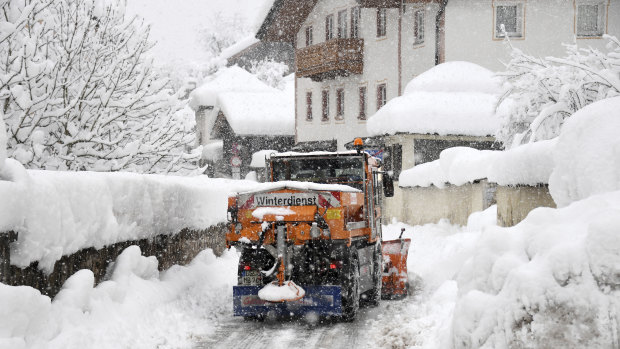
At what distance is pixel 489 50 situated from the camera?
2923 cm

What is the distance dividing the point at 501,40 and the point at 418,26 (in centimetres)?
368

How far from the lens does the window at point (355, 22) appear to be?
34844 mm

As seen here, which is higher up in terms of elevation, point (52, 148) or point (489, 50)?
point (489, 50)

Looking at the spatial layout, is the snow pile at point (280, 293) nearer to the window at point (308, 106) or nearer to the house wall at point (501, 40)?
the house wall at point (501, 40)

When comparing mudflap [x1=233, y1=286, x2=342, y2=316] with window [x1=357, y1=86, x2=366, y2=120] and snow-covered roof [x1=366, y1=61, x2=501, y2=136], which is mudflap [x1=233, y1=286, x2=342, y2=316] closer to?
snow-covered roof [x1=366, y1=61, x2=501, y2=136]

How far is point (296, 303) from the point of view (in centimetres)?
1006

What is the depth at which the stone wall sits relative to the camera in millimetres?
6859

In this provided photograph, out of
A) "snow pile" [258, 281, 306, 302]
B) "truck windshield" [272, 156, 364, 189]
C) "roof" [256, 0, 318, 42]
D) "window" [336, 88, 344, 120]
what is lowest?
"snow pile" [258, 281, 306, 302]

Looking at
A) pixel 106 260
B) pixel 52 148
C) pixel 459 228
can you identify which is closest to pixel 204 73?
pixel 459 228

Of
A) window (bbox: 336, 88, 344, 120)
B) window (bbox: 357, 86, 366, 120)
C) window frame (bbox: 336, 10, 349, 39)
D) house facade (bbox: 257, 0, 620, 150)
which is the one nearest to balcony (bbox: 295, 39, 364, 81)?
house facade (bbox: 257, 0, 620, 150)

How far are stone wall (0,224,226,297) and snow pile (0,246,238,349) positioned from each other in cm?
16

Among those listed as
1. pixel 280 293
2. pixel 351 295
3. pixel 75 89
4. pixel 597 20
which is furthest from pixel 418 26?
pixel 280 293

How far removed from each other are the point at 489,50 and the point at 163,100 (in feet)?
56.9

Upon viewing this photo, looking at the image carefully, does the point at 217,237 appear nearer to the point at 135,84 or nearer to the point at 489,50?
the point at 135,84
